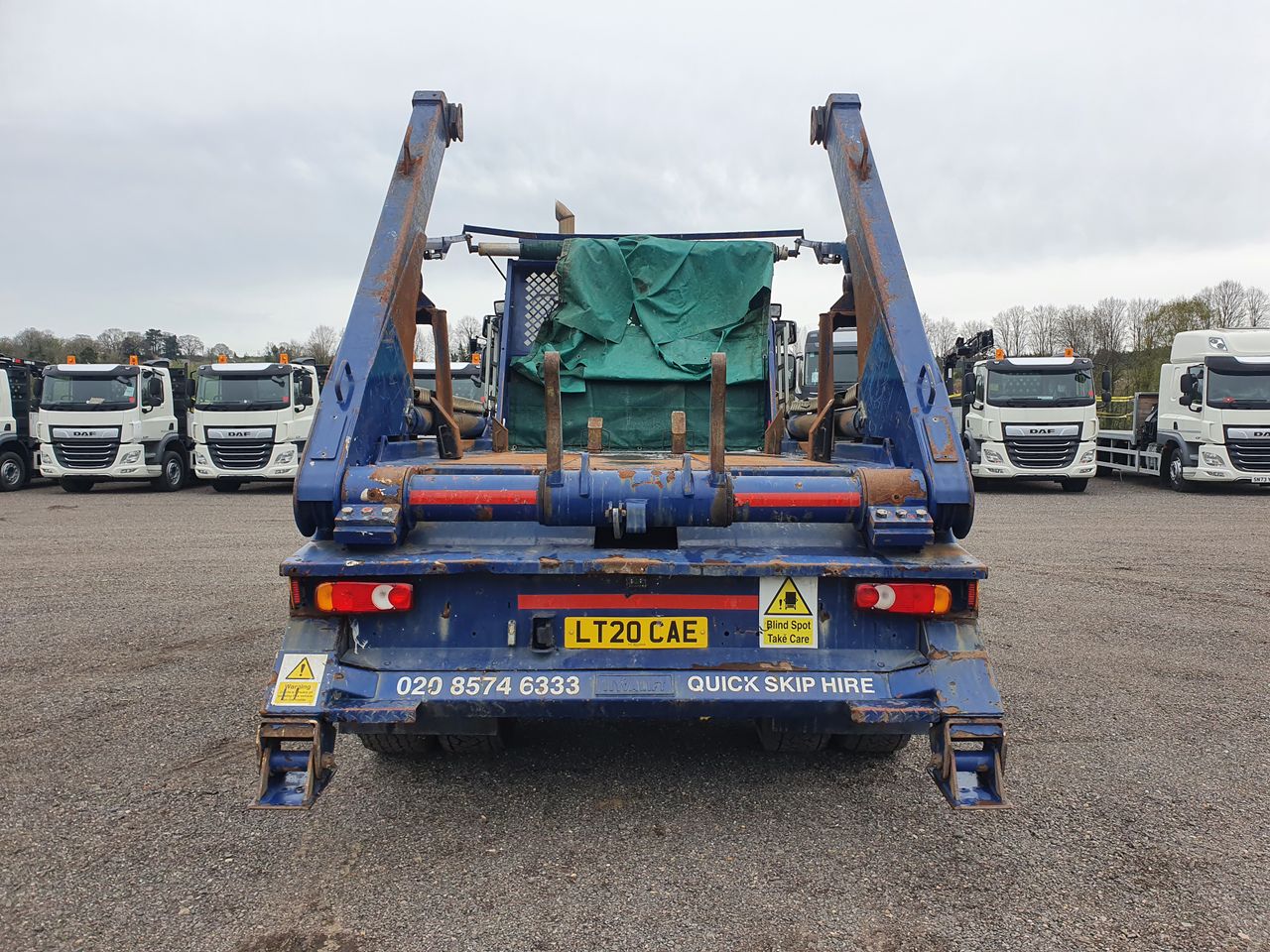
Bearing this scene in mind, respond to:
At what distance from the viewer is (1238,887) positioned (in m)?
2.59

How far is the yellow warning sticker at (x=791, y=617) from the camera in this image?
2818 millimetres

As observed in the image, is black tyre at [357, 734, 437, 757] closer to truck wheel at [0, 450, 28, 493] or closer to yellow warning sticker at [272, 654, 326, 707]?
yellow warning sticker at [272, 654, 326, 707]

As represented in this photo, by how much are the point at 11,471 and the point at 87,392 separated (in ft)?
9.52

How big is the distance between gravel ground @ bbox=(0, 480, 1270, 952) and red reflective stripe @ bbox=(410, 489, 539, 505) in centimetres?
115

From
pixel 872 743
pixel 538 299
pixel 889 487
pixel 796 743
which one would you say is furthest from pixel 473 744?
pixel 538 299

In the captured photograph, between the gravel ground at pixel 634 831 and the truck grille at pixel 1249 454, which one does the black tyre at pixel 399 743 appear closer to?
the gravel ground at pixel 634 831

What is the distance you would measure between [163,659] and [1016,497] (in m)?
13.9

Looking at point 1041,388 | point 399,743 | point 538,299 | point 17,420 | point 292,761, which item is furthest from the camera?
point 17,420

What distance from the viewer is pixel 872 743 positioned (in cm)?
342

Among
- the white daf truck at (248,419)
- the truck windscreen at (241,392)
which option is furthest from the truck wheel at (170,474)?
the truck windscreen at (241,392)

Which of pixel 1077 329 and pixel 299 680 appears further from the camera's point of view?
pixel 1077 329

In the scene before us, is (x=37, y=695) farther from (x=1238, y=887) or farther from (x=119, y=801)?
(x=1238, y=887)

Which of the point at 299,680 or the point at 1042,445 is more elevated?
the point at 1042,445

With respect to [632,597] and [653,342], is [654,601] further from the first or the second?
[653,342]
